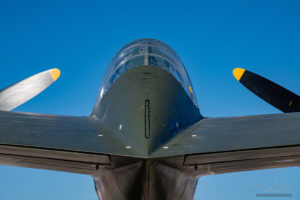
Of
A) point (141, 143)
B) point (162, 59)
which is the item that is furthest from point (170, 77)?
point (141, 143)

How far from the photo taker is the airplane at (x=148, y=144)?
3125 mm

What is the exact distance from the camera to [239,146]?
321 cm

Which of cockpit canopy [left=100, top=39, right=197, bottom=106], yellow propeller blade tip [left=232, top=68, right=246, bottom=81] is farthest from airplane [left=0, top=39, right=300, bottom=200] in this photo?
yellow propeller blade tip [left=232, top=68, right=246, bottom=81]

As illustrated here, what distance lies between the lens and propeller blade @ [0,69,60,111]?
7.57 meters

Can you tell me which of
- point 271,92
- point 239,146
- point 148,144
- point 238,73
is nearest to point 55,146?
point 148,144

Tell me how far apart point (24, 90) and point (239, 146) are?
6.41 meters

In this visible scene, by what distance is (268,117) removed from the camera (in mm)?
4859

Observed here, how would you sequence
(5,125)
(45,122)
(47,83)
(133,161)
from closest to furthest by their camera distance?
(133,161) < (5,125) < (45,122) < (47,83)

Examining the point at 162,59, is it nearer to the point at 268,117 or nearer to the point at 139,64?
the point at 139,64

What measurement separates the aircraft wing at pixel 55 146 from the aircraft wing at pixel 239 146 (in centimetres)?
59

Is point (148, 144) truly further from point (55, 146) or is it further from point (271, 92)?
point (271, 92)

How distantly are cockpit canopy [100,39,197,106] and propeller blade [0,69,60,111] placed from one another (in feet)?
8.10

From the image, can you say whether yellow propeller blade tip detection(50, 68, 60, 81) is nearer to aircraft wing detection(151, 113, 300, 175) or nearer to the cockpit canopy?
the cockpit canopy

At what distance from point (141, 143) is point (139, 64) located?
2414 mm
